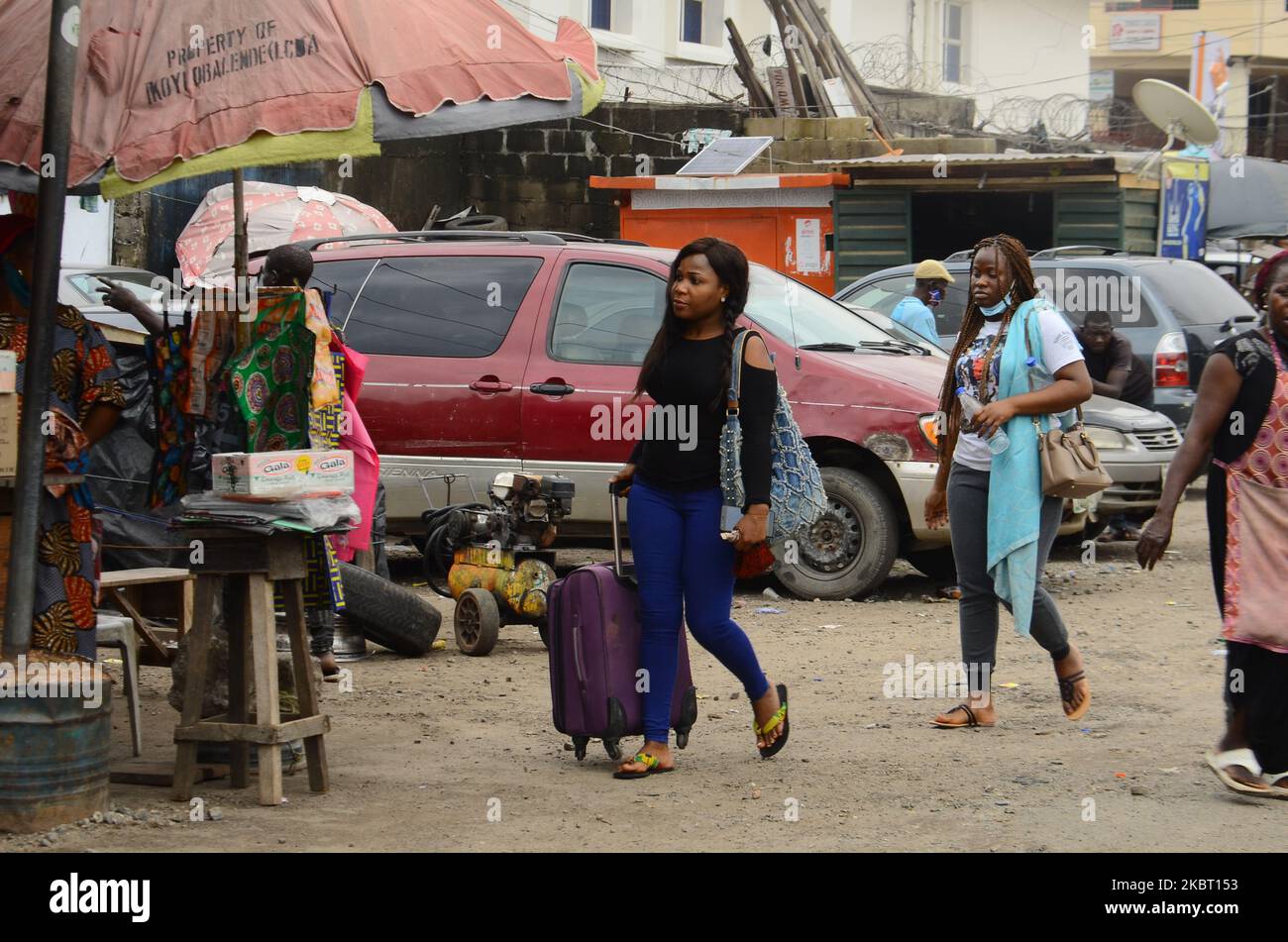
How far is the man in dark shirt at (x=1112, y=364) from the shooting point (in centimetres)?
1229

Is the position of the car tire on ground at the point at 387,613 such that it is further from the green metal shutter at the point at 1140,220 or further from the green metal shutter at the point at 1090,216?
the green metal shutter at the point at 1140,220

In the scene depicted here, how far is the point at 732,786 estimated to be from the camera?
5.96m

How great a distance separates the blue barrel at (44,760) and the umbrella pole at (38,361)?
200mm

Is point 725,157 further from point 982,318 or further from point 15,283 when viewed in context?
point 15,283

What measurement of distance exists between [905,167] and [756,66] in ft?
22.6

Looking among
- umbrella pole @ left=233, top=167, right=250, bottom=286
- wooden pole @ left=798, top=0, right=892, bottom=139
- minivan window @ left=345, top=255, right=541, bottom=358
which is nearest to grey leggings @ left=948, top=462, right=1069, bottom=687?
umbrella pole @ left=233, top=167, right=250, bottom=286

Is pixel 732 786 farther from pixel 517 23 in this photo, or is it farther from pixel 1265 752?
pixel 517 23

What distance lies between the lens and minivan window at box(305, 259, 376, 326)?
Result: 10688 mm

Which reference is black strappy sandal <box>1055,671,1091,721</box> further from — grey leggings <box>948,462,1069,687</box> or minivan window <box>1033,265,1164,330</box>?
minivan window <box>1033,265,1164,330</box>

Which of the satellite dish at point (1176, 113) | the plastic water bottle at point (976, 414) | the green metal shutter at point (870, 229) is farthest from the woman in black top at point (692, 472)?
the satellite dish at point (1176, 113)

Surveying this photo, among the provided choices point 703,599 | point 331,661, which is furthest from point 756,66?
point 703,599

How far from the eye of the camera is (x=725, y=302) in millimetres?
6062

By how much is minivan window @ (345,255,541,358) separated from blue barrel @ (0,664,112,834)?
17.8 feet

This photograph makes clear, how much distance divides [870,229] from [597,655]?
1477 cm
